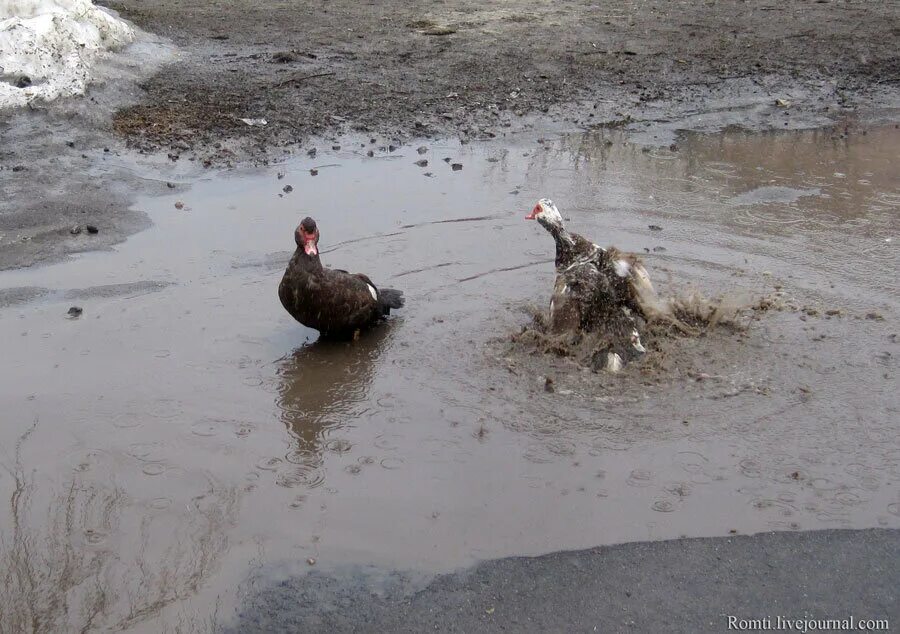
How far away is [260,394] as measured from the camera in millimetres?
5973

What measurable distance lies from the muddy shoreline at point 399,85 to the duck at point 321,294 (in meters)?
2.69

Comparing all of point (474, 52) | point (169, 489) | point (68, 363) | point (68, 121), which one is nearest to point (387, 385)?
point (169, 489)

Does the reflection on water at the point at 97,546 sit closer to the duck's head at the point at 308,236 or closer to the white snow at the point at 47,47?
the duck's head at the point at 308,236

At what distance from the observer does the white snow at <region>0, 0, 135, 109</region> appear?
35.1ft

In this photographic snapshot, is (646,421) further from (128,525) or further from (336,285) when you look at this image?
(128,525)

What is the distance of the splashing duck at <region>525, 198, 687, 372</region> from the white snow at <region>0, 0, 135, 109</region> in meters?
7.09

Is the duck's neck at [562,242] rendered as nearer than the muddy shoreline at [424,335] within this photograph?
No

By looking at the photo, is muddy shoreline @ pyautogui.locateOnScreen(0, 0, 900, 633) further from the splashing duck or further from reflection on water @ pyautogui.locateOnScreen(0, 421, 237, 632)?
the splashing duck

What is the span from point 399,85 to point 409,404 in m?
7.62

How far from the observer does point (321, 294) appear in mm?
6418

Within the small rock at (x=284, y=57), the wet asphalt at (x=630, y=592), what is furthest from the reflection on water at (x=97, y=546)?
the small rock at (x=284, y=57)

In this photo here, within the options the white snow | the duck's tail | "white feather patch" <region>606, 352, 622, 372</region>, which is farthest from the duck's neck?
the white snow

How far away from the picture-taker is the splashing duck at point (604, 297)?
6.46 metres

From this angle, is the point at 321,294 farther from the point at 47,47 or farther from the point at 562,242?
the point at 47,47
